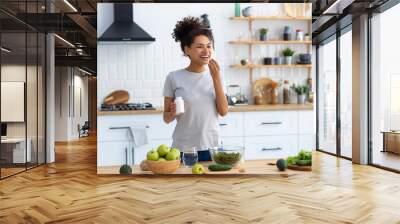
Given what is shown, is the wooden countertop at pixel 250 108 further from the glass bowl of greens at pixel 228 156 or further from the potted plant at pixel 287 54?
the glass bowl of greens at pixel 228 156

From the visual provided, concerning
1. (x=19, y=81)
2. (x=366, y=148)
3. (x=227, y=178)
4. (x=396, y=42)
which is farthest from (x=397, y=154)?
(x=19, y=81)

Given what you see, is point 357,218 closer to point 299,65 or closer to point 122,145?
point 299,65

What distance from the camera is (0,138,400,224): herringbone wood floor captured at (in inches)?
122

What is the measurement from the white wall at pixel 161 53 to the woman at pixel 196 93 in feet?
0.31

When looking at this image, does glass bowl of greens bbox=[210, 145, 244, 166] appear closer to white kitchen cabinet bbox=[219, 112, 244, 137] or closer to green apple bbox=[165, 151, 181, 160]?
green apple bbox=[165, 151, 181, 160]

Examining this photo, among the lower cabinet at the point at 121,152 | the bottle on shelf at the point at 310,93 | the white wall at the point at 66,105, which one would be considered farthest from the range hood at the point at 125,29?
the white wall at the point at 66,105

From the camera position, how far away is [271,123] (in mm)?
4828

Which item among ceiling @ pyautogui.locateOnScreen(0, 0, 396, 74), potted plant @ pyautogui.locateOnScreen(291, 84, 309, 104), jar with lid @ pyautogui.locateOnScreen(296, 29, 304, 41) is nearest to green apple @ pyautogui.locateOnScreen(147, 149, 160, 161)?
potted plant @ pyautogui.locateOnScreen(291, 84, 309, 104)

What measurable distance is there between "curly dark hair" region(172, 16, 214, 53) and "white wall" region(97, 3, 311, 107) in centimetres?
6

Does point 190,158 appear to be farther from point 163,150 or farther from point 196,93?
point 196,93

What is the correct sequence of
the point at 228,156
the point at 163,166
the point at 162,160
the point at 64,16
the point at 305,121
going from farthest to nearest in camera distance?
the point at 64,16
the point at 305,121
the point at 162,160
the point at 163,166
the point at 228,156

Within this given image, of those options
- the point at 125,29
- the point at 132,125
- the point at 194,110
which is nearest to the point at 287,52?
the point at 194,110

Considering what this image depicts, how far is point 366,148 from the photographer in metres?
6.29

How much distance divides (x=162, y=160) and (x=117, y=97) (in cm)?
99
